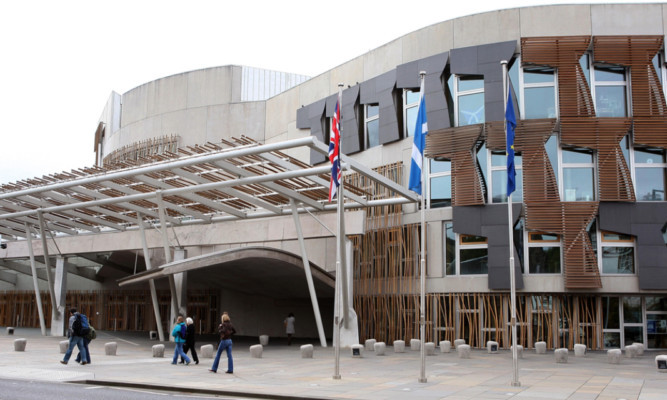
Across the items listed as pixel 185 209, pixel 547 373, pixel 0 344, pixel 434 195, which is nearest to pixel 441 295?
pixel 434 195

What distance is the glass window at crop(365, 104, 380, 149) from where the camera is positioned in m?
32.1

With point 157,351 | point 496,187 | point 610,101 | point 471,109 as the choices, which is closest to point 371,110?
point 471,109

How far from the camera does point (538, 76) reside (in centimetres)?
2767

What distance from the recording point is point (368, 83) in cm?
3216

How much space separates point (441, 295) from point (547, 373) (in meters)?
10.6

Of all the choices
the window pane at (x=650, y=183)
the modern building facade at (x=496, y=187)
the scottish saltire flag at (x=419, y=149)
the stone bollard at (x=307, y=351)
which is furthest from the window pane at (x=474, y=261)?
the scottish saltire flag at (x=419, y=149)

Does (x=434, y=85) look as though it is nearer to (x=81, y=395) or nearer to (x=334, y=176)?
(x=334, y=176)

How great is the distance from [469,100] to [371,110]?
5.71 meters

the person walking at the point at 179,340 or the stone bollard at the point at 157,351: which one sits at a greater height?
the person walking at the point at 179,340

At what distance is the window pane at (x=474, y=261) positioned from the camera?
27.5 metres

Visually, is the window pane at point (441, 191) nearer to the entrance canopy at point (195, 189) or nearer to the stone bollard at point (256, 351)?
the entrance canopy at point (195, 189)

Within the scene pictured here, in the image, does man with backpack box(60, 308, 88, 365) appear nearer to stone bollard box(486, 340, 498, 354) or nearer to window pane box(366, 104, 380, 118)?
stone bollard box(486, 340, 498, 354)

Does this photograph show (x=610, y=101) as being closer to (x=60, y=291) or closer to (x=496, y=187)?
(x=496, y=187)

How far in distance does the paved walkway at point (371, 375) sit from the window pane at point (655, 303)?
3000 mm
